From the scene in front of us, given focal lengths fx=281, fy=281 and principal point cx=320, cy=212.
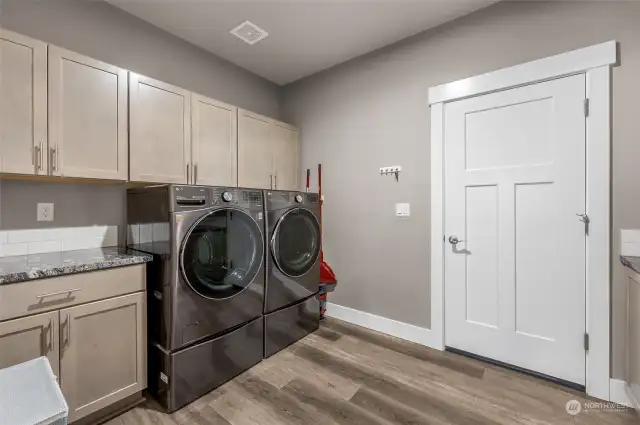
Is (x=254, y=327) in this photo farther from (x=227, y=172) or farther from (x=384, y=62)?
(x=384, y=62)

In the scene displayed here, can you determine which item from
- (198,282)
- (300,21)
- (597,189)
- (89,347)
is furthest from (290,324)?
(300,21)

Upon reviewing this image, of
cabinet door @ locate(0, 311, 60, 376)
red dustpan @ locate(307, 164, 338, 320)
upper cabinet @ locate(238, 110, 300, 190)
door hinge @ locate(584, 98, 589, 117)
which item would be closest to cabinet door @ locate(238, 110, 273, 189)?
upper cabinet @ locate(238, 110, 300, 190)

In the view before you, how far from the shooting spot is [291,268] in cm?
245

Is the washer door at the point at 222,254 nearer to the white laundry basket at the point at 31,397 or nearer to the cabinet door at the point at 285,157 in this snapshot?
the white laundry basket at the point at 31,397

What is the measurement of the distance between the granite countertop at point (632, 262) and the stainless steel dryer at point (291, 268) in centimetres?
206

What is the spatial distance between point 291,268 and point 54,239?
166 cm

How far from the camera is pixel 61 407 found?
2.68 ft

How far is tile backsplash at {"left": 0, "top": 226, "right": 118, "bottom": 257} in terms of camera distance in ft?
5.67

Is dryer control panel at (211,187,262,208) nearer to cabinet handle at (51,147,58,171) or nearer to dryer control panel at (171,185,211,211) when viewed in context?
dryer control panel at (171,185,211,211)

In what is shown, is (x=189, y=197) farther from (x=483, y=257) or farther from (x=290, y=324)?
(x=483, y=257)

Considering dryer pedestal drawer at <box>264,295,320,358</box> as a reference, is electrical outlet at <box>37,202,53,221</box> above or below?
above

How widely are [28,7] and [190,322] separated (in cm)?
228

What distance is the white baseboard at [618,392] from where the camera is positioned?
1.66m

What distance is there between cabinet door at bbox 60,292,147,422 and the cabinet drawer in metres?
0.05
